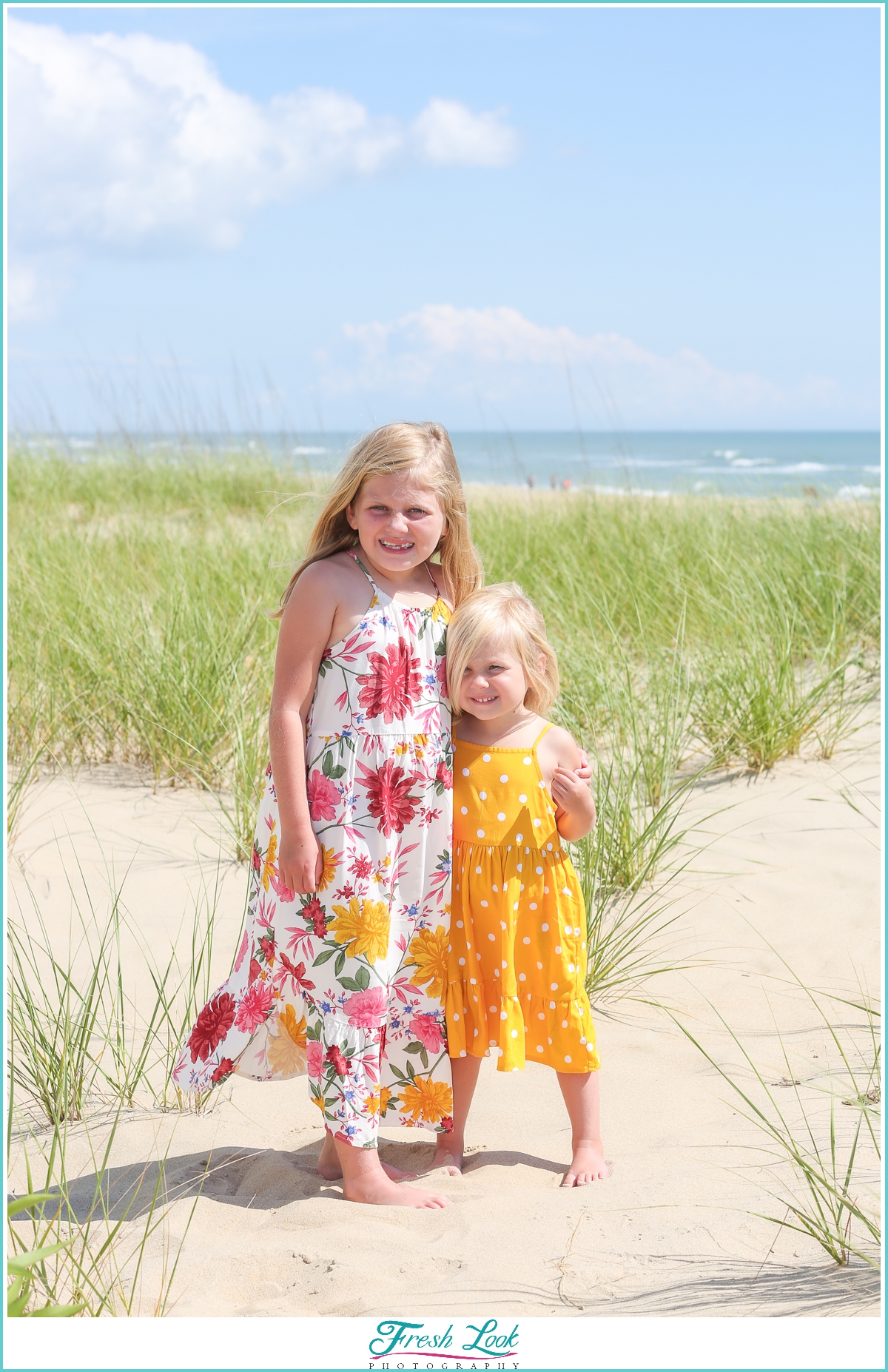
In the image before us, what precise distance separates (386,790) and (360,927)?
0.26 metres

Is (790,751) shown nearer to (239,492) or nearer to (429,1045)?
(429,1045)

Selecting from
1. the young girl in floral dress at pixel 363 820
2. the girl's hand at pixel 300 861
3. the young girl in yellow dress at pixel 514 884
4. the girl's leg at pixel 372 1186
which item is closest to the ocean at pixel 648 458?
the young girl in floral dress at pixel 363 820

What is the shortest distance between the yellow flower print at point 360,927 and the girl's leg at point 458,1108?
1.04 feet

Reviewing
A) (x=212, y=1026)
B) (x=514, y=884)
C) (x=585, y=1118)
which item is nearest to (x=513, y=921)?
(x=514, y=884)

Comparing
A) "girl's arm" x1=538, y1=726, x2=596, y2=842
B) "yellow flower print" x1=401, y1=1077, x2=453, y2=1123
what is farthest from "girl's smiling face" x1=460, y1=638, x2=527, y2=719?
"yellow flower print" x1=401, y1=1077, x2=453, y2=1123

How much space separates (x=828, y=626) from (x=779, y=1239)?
3.25 metres

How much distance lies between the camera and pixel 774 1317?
1.64 metres

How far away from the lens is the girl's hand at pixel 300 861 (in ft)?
6.64

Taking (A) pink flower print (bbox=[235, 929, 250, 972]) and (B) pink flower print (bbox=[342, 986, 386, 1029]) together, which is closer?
(B) pink flower print (bbox=[342, 986, 386, 1029])

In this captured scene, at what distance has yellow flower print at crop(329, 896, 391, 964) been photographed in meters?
2.06

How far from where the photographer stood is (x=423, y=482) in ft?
6.87

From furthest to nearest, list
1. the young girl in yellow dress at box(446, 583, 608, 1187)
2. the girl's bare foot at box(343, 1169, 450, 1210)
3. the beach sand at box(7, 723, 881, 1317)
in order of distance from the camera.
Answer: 1. the young girl in yellow dress at box(446, 583, 608, 1187)
2. the girl's bare foot at box(343, 1169, 450, 1210)
3. the beach sand at box(7, 723, 881, 1317)

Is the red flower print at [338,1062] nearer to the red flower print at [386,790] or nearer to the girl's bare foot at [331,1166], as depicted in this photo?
the girl's bare foot at [331,1166]

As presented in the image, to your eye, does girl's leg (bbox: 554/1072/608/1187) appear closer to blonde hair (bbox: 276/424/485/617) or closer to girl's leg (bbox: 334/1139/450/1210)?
girl's leg (bbox: 334/1139/450/1210)
